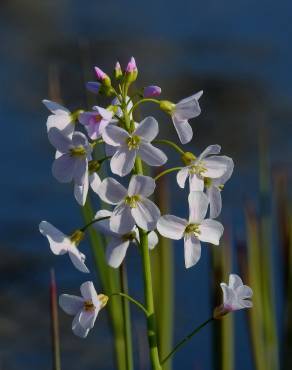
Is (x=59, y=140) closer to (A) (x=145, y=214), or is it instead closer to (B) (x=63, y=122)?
(B) (x=63, y=122)

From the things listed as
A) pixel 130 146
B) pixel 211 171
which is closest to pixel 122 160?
pixel 130 146

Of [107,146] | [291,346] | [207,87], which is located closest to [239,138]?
[207,87]

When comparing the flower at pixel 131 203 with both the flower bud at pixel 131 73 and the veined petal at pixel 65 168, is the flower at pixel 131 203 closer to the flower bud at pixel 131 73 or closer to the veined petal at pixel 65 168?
the veined petal at pixel 65 168

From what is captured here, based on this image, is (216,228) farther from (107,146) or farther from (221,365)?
(221,365)

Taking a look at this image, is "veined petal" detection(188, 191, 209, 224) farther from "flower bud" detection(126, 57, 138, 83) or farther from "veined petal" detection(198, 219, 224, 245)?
"flower bud" detection(126, 57, 138, 83)

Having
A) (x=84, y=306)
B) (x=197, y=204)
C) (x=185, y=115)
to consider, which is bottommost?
(x=84, y=306)

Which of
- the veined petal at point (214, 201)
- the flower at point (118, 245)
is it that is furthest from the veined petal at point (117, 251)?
the veined petal at point (214, 201)

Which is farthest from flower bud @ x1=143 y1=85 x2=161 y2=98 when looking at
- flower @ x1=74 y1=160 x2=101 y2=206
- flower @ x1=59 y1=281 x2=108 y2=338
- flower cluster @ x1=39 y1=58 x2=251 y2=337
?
flower @ x1=59 y1=281 x2=108 y2=338
